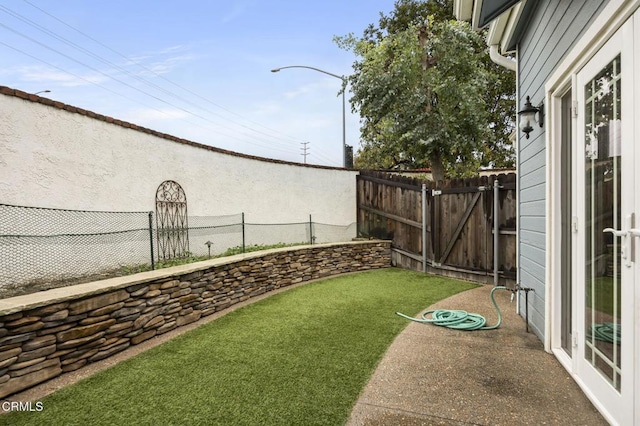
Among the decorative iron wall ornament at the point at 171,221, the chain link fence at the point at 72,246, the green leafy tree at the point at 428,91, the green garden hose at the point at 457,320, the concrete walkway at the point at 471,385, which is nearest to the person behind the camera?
the concrete walkway at the point at 471,385

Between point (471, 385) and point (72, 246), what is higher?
point (72, 246)

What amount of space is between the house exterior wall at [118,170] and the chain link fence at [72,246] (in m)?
0.18

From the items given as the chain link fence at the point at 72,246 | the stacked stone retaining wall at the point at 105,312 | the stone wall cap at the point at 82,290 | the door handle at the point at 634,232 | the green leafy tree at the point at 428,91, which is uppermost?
the green leafy tree at the point at 428,91

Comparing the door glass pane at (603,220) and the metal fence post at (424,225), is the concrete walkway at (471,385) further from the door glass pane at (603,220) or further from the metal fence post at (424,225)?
the metal fence post at (424,225)

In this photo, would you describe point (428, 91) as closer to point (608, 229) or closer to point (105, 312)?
point (608, 229)

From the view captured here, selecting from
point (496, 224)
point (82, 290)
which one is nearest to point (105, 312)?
point (82, 290)

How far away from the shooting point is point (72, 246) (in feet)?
12.8

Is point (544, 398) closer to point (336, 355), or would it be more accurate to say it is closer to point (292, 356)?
point (336, 355)

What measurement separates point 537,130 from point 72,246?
5051 mm

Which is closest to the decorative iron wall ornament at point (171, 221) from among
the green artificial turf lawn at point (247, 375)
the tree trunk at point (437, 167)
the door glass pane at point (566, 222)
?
the green artificial turf lawn at point (247, 375)

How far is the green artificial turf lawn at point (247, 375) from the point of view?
2008mm
